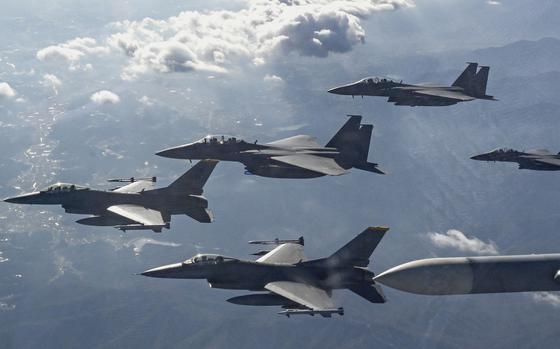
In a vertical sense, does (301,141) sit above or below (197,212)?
above

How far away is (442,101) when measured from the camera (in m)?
82.4

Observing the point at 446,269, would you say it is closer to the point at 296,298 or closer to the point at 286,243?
the point at 296,298

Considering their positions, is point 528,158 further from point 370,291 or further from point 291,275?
point 291,275

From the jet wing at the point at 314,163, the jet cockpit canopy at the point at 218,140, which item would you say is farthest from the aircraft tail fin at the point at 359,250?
the jet cockpit canopy at the point at 218,140

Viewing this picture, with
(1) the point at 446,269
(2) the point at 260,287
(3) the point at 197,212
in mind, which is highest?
(1) the point at 446,269

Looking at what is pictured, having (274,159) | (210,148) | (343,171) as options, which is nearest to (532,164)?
(343,171)

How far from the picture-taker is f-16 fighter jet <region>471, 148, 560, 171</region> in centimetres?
8119

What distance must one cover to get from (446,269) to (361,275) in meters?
20.5

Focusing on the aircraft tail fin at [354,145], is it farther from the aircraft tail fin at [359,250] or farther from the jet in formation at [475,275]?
the jet in formation at [475,275]

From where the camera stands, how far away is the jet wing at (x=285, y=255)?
182ft

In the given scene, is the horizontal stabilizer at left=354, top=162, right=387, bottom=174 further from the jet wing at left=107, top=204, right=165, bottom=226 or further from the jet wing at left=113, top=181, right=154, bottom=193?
the jet wing at left=113, top=181, right=154, bottom=193

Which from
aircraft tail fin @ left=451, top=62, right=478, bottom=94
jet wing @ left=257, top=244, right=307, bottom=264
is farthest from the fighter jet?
jet wing @ left=257, top=244, right=307, bottom=264

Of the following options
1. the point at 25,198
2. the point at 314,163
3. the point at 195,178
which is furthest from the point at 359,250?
the point at 25,198

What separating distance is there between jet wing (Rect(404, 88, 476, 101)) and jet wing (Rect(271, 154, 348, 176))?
22.0 m
